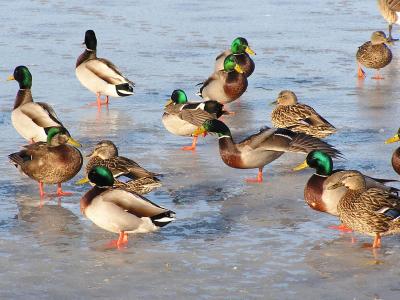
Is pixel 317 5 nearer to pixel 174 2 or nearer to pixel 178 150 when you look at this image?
pixel 174 2

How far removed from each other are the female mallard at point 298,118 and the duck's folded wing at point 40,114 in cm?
252

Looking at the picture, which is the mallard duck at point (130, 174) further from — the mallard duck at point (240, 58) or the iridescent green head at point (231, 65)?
the mallard duck at point (240, 58)

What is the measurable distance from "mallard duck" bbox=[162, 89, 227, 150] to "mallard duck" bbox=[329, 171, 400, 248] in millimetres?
3530

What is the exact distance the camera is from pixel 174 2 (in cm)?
2305

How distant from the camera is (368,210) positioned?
799 centimetres

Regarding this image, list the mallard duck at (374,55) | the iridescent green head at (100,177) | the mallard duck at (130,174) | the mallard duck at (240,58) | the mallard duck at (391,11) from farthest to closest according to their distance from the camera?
the mallard duck at (391,11) → the mallard duck at (374,55) → the mallard duck at (240,58) → the mallard duck at (130,174) → the iridescent green head at (100,177)

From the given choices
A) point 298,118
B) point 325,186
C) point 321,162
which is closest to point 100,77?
point 298,118

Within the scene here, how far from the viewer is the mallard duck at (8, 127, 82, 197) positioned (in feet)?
31.1

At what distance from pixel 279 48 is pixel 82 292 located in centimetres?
1143

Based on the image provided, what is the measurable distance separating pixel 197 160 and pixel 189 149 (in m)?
0.50

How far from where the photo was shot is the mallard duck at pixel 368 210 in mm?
7961

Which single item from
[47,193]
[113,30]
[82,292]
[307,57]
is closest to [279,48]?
[307,57]

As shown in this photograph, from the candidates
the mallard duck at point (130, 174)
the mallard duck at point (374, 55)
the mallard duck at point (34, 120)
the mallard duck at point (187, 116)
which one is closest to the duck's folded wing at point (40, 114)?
the mallard duck at point (34, 120)

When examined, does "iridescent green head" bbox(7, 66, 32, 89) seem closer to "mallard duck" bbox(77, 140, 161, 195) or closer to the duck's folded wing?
the duck's folded wing
